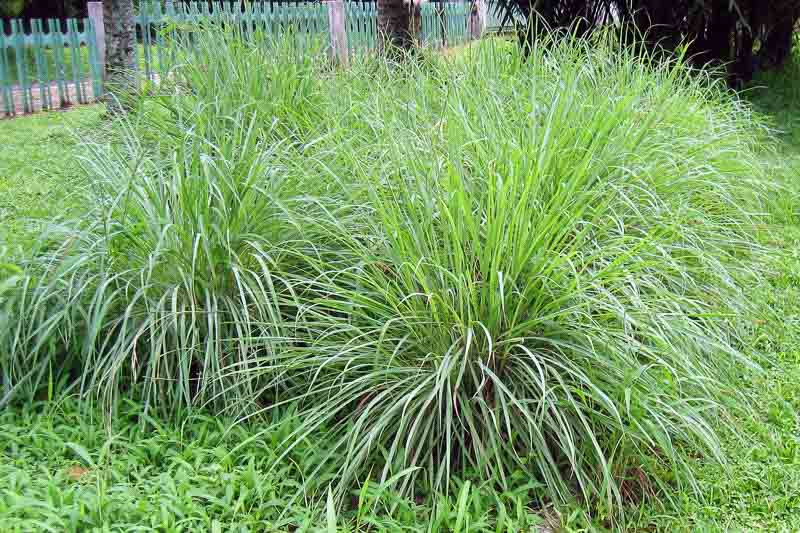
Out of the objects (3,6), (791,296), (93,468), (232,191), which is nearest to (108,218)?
(232,191)

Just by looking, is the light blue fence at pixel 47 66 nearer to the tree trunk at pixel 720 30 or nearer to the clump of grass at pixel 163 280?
the tree trunk at pixel 720 30

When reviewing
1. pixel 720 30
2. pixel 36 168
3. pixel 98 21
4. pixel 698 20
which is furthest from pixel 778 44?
pixel 36 168

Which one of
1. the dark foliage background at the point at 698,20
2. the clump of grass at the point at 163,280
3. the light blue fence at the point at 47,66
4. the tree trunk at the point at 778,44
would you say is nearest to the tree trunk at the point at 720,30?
the dark foliage background at the point at 698,20

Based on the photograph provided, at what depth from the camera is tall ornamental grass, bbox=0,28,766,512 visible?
8.39 feet

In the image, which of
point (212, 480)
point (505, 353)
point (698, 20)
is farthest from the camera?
point (698, 20)

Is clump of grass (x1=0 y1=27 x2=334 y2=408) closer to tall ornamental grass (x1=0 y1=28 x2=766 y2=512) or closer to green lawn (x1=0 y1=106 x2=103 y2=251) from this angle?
tall ornamental grass (x1=0 y1=28 x2=766 y2=512)

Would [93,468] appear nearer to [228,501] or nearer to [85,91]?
[228,501]

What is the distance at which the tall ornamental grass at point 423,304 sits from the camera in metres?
2.56

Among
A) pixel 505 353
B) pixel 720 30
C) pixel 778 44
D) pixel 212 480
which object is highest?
pixel 720 30

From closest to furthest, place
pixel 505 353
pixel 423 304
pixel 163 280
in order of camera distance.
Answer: pixel 505 353 → pixel 423 304 → pixel 163 280

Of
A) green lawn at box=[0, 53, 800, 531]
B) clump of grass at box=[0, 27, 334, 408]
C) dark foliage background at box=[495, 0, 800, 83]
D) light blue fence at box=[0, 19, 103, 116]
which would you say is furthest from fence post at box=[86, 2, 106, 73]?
green lawn at box=[0, 53, 800, 531]

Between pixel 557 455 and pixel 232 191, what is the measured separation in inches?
61.0

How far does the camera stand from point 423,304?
2742mm

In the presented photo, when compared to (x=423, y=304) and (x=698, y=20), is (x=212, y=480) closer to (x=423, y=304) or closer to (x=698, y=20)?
(x=423, y=304)
